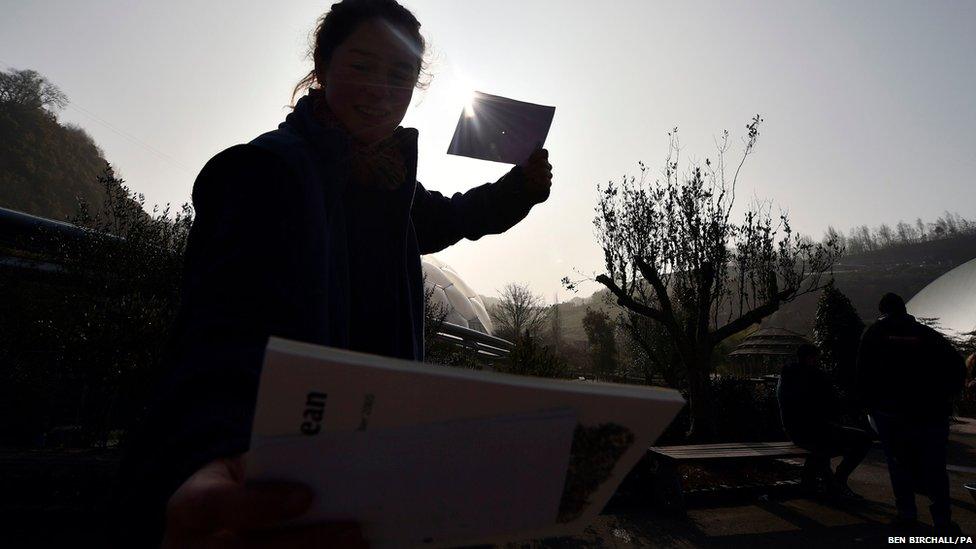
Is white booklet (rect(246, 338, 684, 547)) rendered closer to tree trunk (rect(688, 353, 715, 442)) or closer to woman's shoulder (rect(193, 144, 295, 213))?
woman's shoulder (rect(193, 144, 295, 213))

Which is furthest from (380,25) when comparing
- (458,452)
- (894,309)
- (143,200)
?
(143,200)

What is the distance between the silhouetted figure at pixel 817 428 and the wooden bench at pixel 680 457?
0.78 ft

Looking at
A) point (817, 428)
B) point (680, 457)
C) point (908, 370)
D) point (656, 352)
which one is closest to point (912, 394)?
point (908, 370)

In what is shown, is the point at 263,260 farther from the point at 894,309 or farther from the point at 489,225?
the point at 894,309

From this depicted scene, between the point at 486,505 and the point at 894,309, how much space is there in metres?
6.04

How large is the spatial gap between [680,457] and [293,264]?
21.7 feet

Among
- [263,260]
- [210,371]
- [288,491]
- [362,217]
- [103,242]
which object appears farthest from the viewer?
[103,242]

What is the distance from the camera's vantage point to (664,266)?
10.7 m

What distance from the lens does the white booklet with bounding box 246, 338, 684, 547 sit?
1.74ft

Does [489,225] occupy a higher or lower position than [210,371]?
higher

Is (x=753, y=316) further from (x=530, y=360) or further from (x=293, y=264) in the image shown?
(x=293, y=264)

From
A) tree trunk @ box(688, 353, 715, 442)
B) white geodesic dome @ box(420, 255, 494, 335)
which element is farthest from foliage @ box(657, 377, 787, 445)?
white geodesic dome @ box(420, 255, 494, 335)

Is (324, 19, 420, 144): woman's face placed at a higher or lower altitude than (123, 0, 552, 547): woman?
higher

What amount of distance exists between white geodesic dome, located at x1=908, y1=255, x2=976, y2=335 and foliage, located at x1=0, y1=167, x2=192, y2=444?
5052 centimetres
